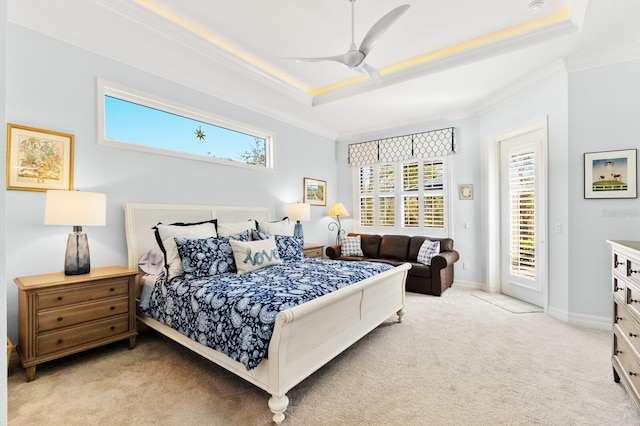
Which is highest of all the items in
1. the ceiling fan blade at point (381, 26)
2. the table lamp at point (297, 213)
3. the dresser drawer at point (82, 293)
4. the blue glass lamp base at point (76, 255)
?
the ceiling fan blade at point (381, 26)

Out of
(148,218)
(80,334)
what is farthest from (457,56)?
(80,334)

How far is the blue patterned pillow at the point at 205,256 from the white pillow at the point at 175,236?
8cm

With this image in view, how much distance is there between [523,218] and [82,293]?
16.8 ft

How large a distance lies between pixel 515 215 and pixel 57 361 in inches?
215

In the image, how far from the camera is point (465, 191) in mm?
4930

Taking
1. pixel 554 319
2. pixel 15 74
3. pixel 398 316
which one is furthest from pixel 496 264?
pixel 15 74

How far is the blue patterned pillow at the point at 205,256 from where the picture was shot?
8.63ft

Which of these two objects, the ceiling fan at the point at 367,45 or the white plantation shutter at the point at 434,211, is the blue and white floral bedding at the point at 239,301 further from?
the white plantation shutter at the point at 434,211

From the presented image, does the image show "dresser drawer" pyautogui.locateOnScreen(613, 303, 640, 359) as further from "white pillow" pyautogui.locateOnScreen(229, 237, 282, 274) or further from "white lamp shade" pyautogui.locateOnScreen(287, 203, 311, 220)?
"white lamp shade" pyautogui.locateOnScreen(287, 203, 311, 220)

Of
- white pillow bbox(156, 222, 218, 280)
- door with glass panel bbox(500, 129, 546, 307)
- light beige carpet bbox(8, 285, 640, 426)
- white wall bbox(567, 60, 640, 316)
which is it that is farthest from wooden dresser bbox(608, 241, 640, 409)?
white pillow bbox(156, 222, 218, 280)

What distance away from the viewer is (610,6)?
2.42m

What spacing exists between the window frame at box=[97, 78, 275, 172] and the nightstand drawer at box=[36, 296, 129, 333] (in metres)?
1.54

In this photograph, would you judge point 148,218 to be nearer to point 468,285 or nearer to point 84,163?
point 84,163

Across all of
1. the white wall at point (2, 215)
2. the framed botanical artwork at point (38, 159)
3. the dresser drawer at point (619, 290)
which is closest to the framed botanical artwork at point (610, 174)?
the dresser drawer at point (619, 290)
